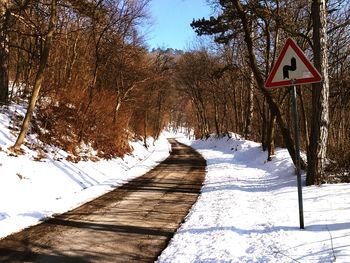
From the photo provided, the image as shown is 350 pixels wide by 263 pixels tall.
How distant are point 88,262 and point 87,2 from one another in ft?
39.7

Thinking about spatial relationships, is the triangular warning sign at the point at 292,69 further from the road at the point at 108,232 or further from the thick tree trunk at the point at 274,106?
the thick tree trunk at the point at 274,106

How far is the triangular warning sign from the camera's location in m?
6.48

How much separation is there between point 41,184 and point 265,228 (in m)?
7.06

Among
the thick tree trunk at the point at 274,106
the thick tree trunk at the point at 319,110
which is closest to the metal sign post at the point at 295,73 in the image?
the thick tree trunk at the point at 319,110

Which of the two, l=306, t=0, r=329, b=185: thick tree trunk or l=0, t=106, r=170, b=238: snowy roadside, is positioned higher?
l=306, t=0, r=329, b=185: thick tree trunk

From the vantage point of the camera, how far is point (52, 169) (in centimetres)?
1298

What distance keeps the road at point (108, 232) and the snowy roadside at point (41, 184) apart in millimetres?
567

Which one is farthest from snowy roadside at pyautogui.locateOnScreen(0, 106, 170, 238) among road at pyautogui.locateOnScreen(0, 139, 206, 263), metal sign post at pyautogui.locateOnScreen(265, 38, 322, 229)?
metal sign post at pyautogui.locateOnScreen(265, 38, 322, 229)

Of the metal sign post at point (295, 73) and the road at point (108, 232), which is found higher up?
the metal sign post at point (295, 73)

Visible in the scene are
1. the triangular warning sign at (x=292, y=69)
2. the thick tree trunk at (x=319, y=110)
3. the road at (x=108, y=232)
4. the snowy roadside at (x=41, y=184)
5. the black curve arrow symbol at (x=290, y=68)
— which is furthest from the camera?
the thick tree trunk at (x=319, y=110)

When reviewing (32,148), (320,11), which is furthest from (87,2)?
(320,11)

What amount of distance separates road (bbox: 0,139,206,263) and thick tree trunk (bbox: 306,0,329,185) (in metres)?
3.43

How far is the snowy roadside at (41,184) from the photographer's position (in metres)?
8.76

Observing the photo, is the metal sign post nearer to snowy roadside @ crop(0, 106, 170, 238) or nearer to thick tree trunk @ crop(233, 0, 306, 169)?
snowy roadside @ crop(0, 106, 170, 238)
